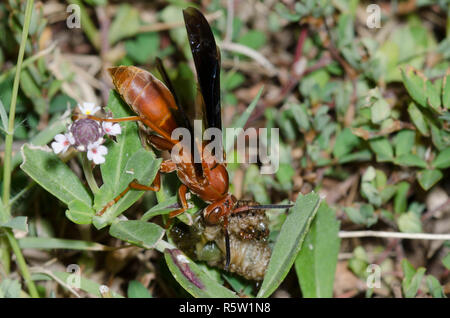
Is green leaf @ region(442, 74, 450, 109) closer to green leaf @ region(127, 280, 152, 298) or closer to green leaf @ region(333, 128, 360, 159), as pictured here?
green leaf @ region(333, 128, 360, 159)

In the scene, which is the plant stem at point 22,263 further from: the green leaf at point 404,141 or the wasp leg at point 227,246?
the green leaf at point 404,141

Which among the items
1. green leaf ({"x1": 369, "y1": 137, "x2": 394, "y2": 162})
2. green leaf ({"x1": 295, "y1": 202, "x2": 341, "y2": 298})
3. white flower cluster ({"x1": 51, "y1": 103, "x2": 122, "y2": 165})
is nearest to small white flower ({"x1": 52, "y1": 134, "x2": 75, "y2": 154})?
white flower cluster ({"x1": 51, "y1": 103, "x2": 122, "y2": 165})

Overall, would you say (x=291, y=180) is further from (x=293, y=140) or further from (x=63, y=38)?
(x=63, y=38)

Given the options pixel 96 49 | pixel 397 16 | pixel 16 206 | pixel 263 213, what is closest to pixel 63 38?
pixel 96 49

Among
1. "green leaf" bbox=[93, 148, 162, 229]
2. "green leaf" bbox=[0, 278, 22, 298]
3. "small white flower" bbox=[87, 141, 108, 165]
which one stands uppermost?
"small white flower" bbox=[87, 141, 108, 165]

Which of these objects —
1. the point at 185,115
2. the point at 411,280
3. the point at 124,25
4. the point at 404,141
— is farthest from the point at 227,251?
the point at 124,25
